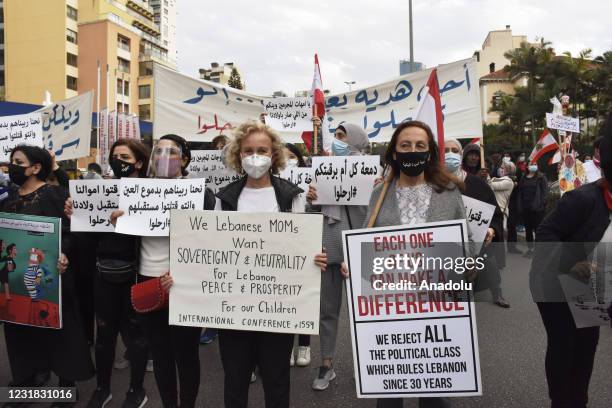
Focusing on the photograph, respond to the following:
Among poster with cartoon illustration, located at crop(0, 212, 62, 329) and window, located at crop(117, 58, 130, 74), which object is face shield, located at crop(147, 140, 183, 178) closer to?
poster with cartoon illustration, located at crop(0, 212, 62, 329)

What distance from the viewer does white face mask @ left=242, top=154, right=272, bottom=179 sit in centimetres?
273

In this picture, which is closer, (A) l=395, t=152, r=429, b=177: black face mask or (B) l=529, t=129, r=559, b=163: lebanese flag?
(A) l=395, t=152, r=429, b=177: black face mask

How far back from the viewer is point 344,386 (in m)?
3.61

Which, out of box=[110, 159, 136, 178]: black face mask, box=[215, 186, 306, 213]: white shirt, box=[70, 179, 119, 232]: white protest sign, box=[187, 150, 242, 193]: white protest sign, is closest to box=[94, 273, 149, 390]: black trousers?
box=[70, 179, 119, 232]: white protest sign

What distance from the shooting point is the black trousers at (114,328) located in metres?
3.18

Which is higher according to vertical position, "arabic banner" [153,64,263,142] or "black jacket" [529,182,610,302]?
"arabic banner" [153,64,263,142]

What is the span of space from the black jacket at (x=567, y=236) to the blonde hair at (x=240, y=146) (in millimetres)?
1539

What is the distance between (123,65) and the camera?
56969 mm

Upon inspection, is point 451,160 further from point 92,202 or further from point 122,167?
point 92,202

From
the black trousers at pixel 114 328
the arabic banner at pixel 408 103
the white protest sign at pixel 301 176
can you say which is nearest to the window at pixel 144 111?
the arabic banner at pixel 408 103

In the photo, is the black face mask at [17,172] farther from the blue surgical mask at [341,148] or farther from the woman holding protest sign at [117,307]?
the blue surgical mask at [341,148]

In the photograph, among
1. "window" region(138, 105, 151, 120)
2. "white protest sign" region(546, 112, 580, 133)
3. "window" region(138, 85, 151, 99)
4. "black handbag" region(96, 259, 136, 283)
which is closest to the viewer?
"black handbag" region(96, 259, 136, 283)

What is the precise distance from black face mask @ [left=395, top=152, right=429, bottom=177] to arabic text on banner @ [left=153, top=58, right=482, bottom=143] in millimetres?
2929

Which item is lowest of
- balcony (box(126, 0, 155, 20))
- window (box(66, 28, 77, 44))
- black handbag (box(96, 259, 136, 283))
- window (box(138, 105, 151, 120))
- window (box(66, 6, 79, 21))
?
black handbag (box(96, 259, 136, 283))
